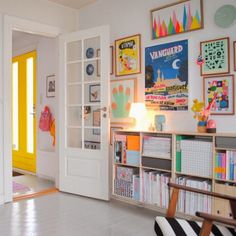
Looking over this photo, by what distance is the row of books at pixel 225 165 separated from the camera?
7.70ft

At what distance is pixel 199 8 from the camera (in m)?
2.82

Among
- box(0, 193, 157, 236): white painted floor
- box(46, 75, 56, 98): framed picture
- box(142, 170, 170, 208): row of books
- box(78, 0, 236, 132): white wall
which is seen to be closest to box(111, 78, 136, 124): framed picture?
box(78, 0, 236, 132): white wall

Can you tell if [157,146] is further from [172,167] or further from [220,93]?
[220,93]

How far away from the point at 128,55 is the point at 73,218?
1.89m

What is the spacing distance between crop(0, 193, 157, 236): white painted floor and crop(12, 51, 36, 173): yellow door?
71.9 inches

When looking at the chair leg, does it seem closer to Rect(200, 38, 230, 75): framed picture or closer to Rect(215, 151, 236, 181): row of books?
Rect(215, 151, 236, 181): row of books

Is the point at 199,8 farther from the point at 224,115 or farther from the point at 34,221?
the point at 34,221

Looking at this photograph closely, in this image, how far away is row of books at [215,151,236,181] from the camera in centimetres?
235

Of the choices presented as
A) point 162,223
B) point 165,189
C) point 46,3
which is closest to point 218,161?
point 165,189

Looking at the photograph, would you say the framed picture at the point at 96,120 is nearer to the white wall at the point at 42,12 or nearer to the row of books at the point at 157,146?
the row of books at the point at 157,146

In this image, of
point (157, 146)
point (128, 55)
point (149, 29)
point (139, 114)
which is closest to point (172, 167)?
point (157, 146)

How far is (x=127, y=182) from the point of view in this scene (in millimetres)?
3121

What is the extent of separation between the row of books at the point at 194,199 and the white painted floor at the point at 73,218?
365mm

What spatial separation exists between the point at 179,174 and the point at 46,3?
2723mm
